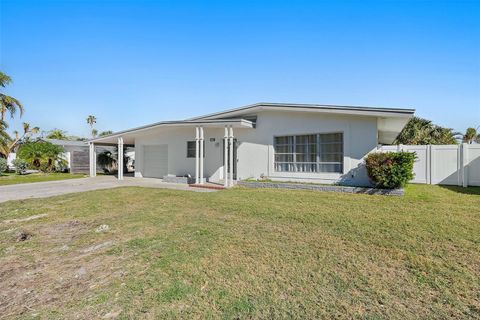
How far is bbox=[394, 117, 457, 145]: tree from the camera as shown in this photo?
1049 inches

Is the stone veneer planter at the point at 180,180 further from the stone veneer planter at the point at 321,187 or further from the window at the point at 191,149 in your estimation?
the stone veneer planter at the point at 321,187

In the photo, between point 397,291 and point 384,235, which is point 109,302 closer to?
point 397,291

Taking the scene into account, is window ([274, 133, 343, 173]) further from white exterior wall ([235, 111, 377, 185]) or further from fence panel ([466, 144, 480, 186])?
fence panel ([466, 144, 480, 186])

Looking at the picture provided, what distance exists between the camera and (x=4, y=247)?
4.86 m

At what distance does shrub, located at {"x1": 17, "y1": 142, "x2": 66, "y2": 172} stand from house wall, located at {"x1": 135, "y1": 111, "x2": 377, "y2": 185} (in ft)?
34.9

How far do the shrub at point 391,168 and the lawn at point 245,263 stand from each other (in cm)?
216

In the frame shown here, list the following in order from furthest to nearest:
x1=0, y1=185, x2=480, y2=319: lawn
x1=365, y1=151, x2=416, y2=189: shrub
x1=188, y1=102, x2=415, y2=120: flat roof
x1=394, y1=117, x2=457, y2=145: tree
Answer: x1=394, y1=117, x2=457, y2=145: tree → x1=188, y1=102, x2=415, y2=120: flat roof → x1=365, y1=151, x2=416, y2=189: shrub → x1=0, y1=185, x2=480, y2=319: lawn

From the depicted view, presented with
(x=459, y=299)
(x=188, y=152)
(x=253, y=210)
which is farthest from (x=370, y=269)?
(x=188, y=152)

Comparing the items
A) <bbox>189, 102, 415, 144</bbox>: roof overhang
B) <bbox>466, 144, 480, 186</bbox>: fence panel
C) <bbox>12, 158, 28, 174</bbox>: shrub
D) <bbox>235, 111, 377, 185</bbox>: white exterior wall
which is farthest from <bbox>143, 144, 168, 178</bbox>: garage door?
<bbox>466, 144, 480, 186</bbox>: fence panel

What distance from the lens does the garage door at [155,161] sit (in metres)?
17.8

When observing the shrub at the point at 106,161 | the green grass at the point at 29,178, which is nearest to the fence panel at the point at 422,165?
→ the green grass at the point at 29,178

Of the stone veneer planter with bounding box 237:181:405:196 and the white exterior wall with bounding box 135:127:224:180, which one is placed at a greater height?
the white exterior wall with bounding box 135:127:224:180

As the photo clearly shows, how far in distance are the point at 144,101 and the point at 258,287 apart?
17959 millimetres

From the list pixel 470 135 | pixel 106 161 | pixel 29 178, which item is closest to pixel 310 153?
pixel 29 178
